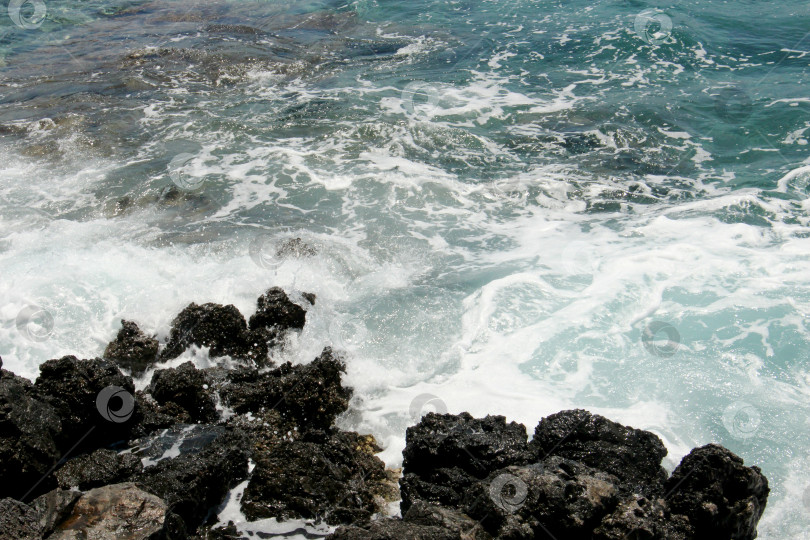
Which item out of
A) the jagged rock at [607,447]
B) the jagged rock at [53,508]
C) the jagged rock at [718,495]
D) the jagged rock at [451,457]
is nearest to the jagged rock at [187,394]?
the jagged rock at [53,508]

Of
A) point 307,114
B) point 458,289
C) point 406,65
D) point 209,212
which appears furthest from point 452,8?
point 458,289

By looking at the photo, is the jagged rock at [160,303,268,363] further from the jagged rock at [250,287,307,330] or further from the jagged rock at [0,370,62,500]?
the jagged rock at [0,370,62,500]

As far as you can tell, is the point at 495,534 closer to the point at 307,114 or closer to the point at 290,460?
the point at 290,460

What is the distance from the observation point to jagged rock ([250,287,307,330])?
6.93m

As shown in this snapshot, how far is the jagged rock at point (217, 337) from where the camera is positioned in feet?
22.2

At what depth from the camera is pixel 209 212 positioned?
9820 millimetres

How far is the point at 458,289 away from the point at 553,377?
6.32 feet

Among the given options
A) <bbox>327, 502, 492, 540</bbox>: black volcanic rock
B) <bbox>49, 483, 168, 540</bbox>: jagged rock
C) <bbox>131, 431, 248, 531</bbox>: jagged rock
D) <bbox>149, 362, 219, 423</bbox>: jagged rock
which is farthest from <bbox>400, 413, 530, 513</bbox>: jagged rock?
<bbox>149, 362, 219, 423</bbox>: jagged rock

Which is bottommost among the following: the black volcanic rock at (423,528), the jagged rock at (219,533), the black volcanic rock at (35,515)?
the jagged rock at (219,533)

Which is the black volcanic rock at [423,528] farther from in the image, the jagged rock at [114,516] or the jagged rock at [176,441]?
the jagged rock at [176,441]

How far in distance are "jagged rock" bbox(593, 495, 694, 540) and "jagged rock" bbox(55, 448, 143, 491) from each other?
11.7 ft

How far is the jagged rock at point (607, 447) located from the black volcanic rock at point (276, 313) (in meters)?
3.21

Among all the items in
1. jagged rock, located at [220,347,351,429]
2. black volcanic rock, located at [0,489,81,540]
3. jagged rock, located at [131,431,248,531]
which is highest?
black volcanic rock, located at [0,489,81,540]

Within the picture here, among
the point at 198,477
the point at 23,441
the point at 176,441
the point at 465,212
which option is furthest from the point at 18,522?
the point at 465,212
